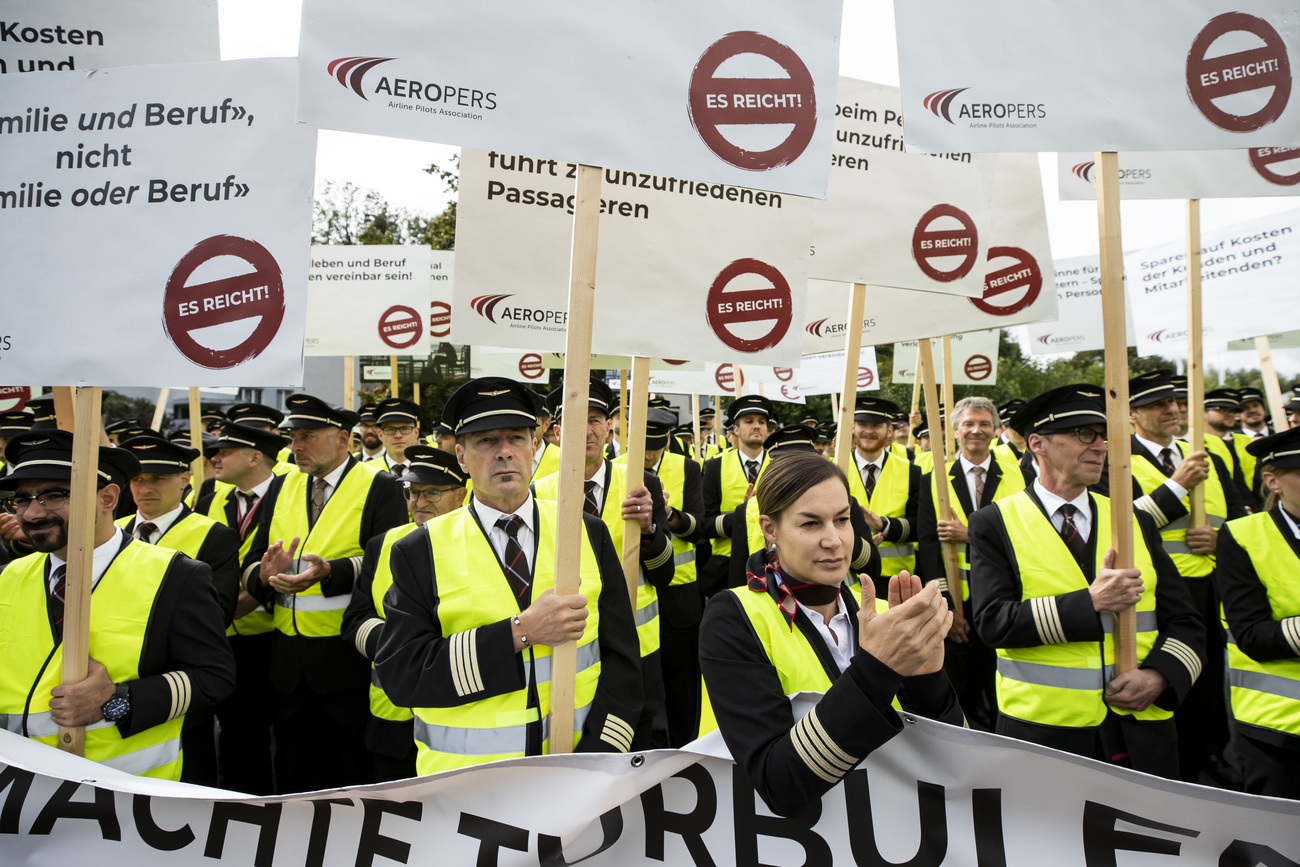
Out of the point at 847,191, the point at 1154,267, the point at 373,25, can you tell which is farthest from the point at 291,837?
the point at 1154,267

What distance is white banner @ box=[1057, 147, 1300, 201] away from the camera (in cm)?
464

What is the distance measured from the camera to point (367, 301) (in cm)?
817

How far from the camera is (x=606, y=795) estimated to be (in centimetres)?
219

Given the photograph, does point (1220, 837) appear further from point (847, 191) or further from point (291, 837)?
point (847, 191)

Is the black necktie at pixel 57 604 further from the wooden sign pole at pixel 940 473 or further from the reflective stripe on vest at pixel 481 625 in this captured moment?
the wooden sign pole at pixel 940 473

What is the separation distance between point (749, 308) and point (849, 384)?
2.26 ft

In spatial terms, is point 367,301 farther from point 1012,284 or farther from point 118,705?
point 1012,284

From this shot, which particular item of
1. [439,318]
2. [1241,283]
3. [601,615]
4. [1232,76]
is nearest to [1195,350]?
[1232,76]

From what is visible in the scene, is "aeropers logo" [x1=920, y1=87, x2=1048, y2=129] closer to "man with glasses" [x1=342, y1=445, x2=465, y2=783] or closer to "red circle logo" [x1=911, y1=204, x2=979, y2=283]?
"red circle logo" [x1=911, y1=204, x2=979, y2=283]

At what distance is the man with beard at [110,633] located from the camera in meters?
2.84

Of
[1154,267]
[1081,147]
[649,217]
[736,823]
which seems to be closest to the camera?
[736,823]

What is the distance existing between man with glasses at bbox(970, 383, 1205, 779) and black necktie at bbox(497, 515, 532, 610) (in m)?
1.99

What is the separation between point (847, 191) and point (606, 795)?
3634 millimetres

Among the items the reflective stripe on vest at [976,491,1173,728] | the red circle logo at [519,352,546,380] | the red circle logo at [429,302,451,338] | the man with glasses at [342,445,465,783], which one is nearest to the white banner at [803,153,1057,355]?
the reflective stripe on vest at [976,491,1173,728]
